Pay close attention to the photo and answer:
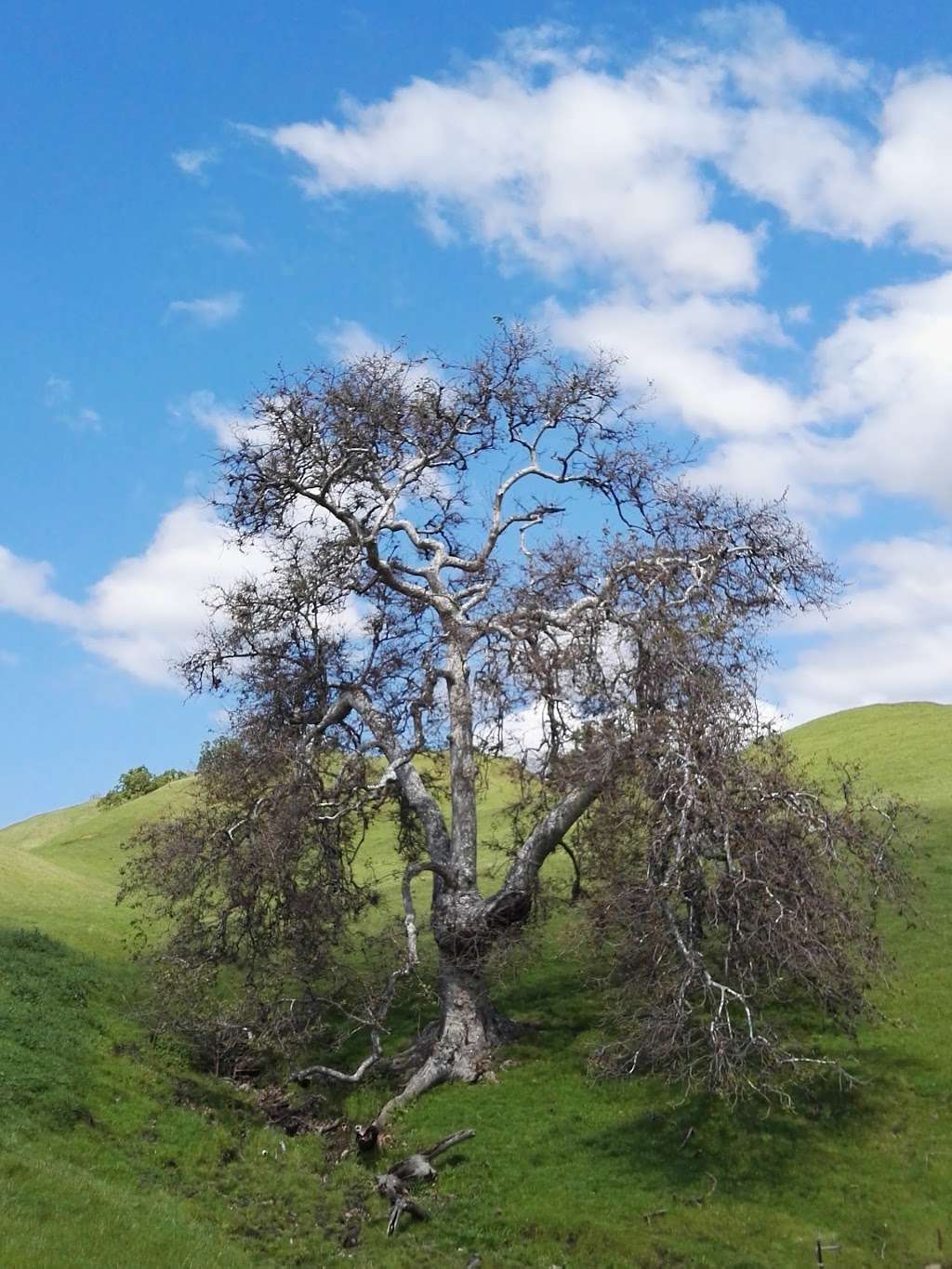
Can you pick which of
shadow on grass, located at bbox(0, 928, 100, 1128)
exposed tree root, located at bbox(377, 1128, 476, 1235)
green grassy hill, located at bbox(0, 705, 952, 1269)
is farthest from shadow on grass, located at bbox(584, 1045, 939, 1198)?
shadow on grass, located at bbox(0, 928, 100, 1128)

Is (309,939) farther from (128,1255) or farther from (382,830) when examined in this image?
(382,830)

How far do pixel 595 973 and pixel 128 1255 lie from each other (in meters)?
18.9

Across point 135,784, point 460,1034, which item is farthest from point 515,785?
point 135,784

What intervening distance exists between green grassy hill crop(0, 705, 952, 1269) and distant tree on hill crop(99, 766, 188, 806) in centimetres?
7083

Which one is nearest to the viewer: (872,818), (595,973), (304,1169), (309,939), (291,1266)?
(291,1266)

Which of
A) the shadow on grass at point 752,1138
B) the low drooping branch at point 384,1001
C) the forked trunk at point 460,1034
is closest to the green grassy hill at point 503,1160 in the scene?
the shadow on grass at point 752,1138

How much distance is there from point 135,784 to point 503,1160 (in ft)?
278

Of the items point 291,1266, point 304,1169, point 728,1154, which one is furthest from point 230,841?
point 728,1154

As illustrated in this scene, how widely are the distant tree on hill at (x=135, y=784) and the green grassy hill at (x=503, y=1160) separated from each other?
232 ft

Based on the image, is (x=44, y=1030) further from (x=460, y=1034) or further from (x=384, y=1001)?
(x=460, y=1034)

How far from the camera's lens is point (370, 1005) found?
2827 cm

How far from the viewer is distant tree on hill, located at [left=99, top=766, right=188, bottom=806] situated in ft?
335

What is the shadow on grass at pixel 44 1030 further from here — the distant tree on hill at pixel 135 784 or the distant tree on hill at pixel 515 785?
the distant tree on hill at pixel 135 784

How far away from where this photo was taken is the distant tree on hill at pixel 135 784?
102062mm
